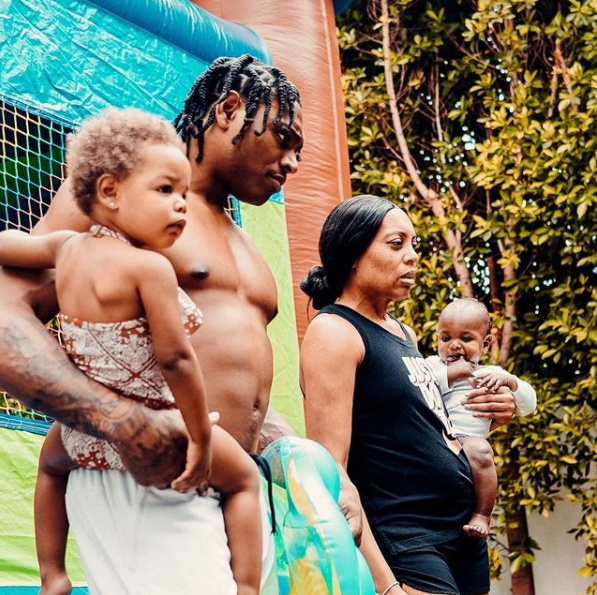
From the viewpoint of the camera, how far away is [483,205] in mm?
7402

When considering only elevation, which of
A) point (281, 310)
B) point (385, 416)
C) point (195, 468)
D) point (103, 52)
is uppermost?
point (103, 52)

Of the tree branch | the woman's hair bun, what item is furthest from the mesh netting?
the tree branch

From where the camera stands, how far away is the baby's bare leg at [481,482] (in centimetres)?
289

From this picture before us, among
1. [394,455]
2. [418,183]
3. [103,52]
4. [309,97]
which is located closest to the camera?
[394,455]

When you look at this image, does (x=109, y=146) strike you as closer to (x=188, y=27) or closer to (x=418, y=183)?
(x=188, y=27)

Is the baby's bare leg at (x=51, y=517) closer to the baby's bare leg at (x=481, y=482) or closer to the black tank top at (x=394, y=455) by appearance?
the black tank top at (x=394, y=455)

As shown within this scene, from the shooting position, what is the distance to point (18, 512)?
3037 millimetres

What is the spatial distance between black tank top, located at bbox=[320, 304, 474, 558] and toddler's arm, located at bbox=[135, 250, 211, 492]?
1038mm

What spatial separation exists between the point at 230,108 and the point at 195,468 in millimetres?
890

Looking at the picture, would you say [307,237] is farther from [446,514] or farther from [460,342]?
[446,514]

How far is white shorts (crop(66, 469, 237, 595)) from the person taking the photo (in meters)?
1.81

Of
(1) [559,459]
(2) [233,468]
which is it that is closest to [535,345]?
(1) [559,459]

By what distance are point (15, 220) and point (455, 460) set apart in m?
1.57

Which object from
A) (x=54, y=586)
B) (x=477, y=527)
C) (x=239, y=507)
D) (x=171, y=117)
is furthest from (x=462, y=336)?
(x=54, y=586)
